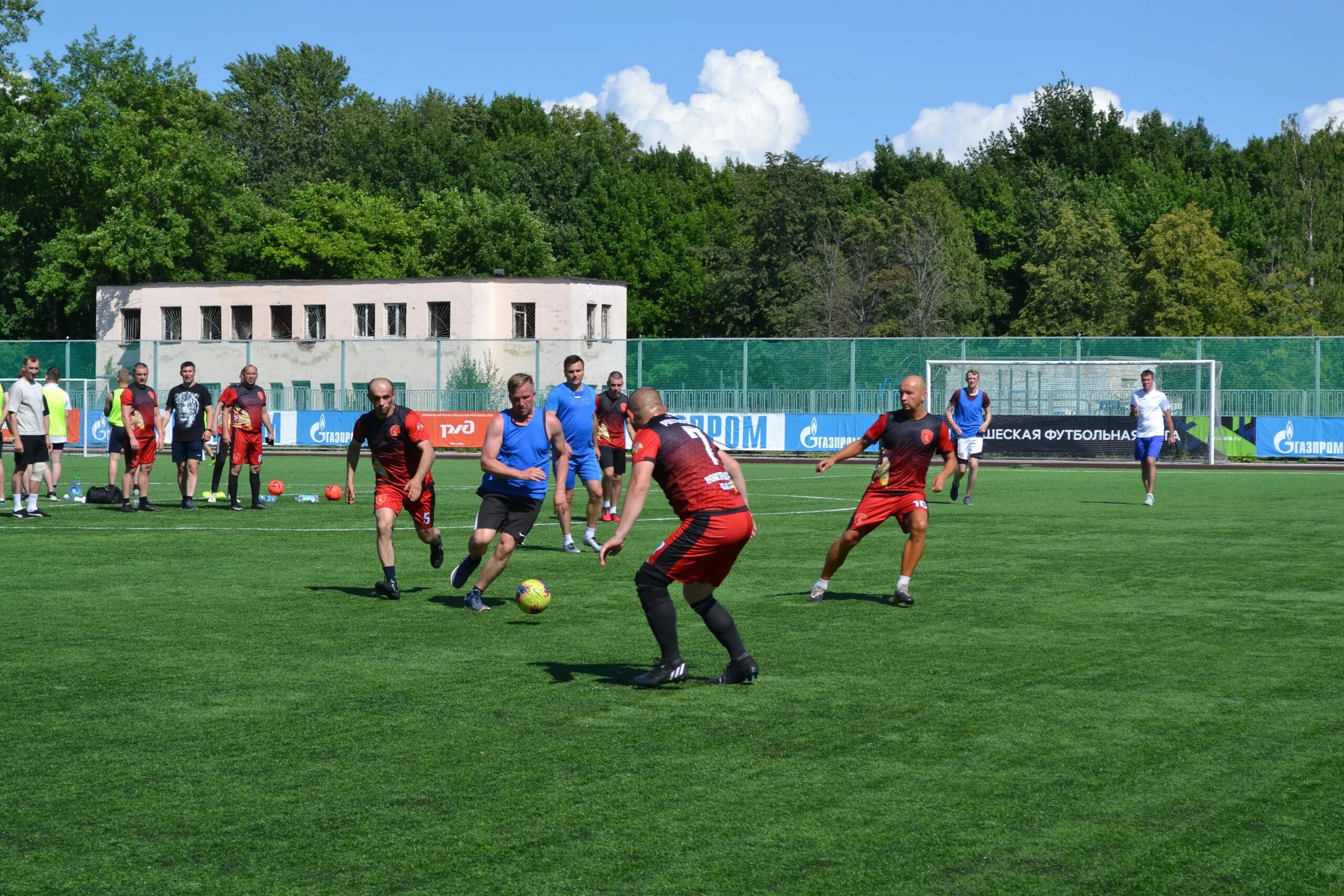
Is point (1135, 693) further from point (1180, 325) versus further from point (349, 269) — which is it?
point (349, 269)

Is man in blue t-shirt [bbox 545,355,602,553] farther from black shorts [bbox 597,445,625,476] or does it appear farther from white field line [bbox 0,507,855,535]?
white field line [bbox 0,507,855,535]

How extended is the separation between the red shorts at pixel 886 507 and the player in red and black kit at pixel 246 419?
10820 mm

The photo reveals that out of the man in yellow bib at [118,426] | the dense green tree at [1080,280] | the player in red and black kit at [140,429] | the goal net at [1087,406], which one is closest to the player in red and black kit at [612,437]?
the player in red and black kit at [140,429]

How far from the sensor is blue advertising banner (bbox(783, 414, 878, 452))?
40344mm

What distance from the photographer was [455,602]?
1228 centimetres

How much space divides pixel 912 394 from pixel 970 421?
445 inches

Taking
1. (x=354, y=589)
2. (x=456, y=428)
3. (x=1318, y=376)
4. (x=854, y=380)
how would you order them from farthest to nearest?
(x=456, y=428)
(x=854, y=380)
(x=1318, y=376)
(x=354, y=589)

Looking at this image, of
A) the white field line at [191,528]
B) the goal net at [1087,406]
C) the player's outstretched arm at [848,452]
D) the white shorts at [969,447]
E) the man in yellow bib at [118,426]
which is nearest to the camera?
the player's outstretched arm at [848,452]

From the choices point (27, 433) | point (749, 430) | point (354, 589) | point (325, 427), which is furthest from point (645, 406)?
point (325, 427)

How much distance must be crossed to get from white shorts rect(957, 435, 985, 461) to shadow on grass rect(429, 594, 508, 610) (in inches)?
476

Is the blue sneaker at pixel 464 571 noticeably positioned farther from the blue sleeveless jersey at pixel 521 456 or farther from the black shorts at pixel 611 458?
the black shorts at pixel 611 458

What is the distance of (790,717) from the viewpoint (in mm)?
7684

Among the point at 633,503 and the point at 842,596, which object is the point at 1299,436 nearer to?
the point at 842,596

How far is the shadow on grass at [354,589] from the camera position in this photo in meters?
12.5
